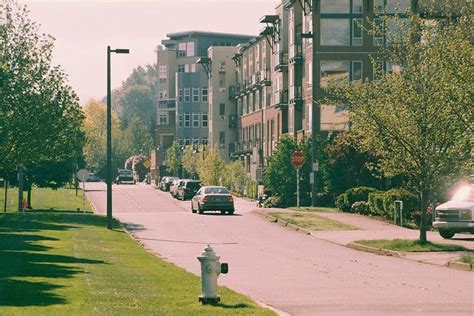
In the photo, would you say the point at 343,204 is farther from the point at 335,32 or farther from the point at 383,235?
the point at 335,32

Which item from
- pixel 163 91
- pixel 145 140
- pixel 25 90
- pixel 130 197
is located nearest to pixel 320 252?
pixel 25 90

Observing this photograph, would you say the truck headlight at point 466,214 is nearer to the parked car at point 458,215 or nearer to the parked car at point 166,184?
the parked car at point 458,215

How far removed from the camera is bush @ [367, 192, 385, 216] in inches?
2076

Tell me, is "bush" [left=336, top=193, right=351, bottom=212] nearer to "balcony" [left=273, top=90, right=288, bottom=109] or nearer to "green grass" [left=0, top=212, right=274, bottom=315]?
"green grass" [left=0, top=212, right=274, bottom=315]

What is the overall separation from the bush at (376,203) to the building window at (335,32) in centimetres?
2220

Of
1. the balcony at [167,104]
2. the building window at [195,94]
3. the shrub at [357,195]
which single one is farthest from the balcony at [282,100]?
the balcony at [167,104]

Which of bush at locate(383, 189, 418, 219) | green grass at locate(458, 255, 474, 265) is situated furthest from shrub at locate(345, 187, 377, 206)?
green grass at locate(458, 255, 474, 265)

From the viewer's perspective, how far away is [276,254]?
34.7m

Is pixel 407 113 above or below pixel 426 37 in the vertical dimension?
below

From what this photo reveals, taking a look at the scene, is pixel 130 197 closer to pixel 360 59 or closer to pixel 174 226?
pixel 360 59

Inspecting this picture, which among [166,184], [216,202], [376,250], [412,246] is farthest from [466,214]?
[166,184]

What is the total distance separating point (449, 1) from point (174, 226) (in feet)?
56.6

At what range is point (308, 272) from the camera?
27.4 metres

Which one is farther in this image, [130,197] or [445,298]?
[130,197]
